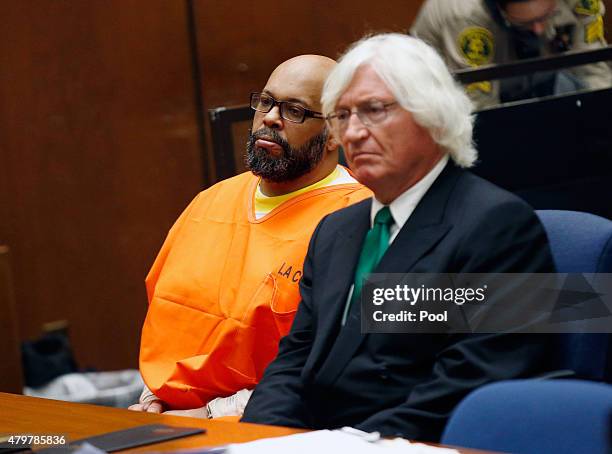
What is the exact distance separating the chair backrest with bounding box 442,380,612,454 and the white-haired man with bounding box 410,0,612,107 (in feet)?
6.47

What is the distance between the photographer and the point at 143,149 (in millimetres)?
4844

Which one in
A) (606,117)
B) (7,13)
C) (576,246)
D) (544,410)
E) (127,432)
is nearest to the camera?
(544,410)

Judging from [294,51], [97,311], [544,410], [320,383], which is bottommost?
[97,311]

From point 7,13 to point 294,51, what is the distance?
121 cm

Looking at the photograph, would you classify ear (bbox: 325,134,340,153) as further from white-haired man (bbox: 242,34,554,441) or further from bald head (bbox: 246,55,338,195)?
white-haired man (bbox: 242,34,554,441)

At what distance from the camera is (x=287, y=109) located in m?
2.90

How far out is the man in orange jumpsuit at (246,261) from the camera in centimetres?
271

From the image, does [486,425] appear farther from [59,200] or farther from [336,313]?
[59,200]

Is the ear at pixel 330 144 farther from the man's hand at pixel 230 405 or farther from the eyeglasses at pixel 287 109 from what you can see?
the man's hand at pixel 230 405

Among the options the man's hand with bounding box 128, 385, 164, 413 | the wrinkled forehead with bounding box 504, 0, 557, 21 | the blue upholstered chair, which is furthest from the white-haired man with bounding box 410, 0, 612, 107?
the blue upholstered chair

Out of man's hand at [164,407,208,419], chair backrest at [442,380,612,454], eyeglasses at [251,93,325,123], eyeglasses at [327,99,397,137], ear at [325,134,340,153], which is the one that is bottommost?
man's hand at [164,407,208,419]

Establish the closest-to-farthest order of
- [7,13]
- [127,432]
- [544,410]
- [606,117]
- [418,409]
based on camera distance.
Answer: [544,410] → [127,432] → [418,409] → [606,117] → [7,13]

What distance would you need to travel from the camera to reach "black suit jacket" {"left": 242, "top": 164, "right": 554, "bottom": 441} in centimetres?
206

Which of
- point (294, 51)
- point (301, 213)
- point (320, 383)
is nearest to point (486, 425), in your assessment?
point (320, 383)
